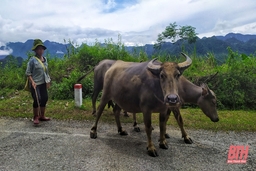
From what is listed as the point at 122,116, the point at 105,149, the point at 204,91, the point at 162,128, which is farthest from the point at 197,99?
the point at 122,116

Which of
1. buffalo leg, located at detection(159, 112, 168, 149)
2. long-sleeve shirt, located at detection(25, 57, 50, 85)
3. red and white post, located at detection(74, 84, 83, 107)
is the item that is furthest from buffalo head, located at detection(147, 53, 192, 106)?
red and white post, located at detection(74, 84, 83, 107)

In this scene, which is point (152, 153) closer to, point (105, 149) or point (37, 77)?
point (105, 149)

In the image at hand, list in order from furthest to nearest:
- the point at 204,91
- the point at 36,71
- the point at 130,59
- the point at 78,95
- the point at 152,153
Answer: the point at 130,59
the point at 78,95
the point at 36,71
the point at 204,91
the point at 152,153

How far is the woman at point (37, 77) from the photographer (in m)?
5.62

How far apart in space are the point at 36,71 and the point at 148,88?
303 centimetres

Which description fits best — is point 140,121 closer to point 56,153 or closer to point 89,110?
point 89,110

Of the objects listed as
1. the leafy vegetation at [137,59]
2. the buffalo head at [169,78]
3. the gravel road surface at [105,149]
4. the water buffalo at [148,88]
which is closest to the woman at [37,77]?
the gravel road surface at [105,149]

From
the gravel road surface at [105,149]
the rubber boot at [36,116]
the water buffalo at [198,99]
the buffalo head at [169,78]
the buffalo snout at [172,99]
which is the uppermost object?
the buffalo head at [169,78]

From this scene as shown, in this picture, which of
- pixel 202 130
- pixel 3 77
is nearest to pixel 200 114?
pixel 202 130

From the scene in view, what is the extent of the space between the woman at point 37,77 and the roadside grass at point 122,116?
2.30ft

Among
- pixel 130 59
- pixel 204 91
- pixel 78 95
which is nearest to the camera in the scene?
pixel 204 91

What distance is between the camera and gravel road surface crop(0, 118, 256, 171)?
3729mm

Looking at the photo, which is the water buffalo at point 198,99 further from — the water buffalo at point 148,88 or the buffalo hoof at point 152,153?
the buffalo hoof at point 152,153

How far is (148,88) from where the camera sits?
13.6ft
